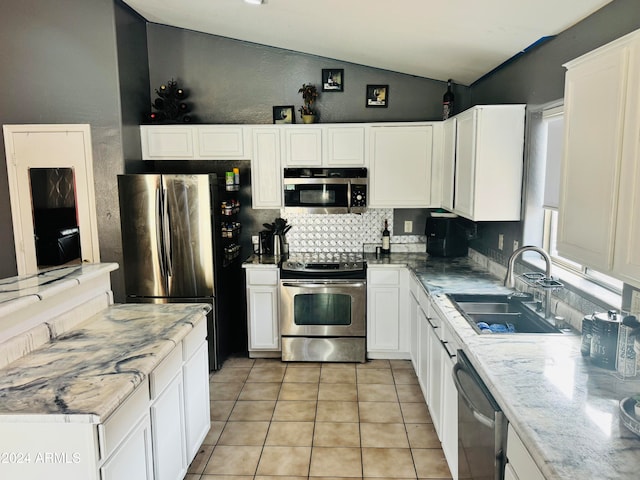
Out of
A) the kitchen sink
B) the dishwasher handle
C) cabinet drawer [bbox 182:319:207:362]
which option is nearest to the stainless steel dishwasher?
the dishwasher handle

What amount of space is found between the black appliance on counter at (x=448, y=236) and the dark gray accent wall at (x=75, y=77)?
283 centimetres

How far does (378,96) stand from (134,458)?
3683 millimetres

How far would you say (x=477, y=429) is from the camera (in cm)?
186

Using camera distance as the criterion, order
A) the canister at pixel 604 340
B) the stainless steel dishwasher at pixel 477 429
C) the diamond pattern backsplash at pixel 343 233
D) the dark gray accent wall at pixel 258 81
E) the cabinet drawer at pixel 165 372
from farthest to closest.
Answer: the diamond pattern backsplash at pixel 343 233 < the dark gray accent wall at pixel 258 81 < the cabinet drawer at pixel 165 372 < the canister at pixel 604 340 < the stainless steel dishwasher at pixel 477 429

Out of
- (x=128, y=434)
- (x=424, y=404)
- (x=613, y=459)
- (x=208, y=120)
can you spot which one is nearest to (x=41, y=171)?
(x=208, y=120)

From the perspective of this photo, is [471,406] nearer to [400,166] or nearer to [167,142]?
[400,166]

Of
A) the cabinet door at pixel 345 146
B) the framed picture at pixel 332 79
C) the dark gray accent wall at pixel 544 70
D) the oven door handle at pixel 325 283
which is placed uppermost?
the framed picture at pixel 332 79

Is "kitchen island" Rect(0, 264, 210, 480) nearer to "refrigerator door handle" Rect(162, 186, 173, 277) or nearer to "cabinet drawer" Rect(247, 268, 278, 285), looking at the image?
"refrigerator door handle" Rect(162, 186, 173, 277)

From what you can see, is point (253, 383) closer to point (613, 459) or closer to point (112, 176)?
point (112, 176)

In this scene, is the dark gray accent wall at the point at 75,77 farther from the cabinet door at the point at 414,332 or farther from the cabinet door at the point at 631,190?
the cabinet door at the point at 631,190

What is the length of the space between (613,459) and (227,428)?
2.47 meters

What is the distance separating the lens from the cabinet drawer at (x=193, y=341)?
8.16 ft

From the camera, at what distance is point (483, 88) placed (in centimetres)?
388

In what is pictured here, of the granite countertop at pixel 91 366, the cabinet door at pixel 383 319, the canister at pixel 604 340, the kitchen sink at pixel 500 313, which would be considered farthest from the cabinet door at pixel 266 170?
the canister at pixel 604 340
